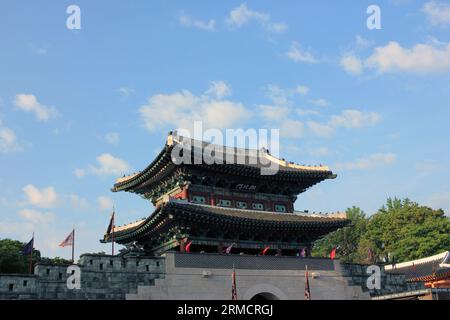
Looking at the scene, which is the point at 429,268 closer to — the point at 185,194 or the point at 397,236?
the point at 185,194

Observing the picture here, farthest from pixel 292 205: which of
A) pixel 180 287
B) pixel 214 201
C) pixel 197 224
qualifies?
pixel 180 287

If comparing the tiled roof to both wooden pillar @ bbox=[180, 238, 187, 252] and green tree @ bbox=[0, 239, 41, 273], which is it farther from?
green tree @ bbox=[0, 239, 41, 273]

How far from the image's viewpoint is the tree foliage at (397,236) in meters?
63.5

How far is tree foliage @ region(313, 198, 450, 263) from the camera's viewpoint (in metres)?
63.5

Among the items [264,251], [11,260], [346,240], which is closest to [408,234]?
[346,240]

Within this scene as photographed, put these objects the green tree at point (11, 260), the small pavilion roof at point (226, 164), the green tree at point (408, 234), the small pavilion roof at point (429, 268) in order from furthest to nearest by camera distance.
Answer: the green tree at point (408, 234) → the green tree at point (11, 260) → the small pavilion roof at point (429, 268) → the small pavilion roof at point (226, 164)

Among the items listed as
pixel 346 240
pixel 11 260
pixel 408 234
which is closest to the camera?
pixel 11 260

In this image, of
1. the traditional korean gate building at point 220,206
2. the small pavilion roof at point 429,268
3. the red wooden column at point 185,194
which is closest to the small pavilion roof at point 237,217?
the traditional korean gate building at point 220,206

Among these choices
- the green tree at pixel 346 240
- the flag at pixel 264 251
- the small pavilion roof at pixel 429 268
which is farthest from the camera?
the green tree at pixel 346 240

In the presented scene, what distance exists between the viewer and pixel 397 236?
7025 centimetres

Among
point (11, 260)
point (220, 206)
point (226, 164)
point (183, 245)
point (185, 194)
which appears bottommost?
point (11, 260)

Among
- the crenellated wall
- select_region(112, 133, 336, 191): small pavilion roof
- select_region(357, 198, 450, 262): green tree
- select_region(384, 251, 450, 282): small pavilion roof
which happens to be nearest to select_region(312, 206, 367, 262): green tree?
select_region(357, 198, 450, 262): green tree

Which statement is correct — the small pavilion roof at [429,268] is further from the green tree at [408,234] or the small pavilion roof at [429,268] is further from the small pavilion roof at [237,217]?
the green tree at [408,234]
